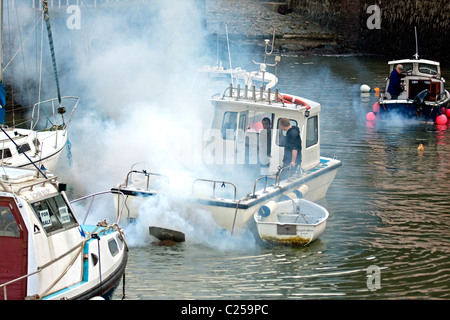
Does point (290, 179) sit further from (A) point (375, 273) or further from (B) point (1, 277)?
(B) point (1, 277)

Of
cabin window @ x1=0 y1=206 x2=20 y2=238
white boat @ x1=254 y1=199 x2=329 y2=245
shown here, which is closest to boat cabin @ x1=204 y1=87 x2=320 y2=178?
white boat @ x1=254 y1=199 x2=329 y2=245

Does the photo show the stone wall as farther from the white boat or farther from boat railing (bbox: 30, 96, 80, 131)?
the white boat

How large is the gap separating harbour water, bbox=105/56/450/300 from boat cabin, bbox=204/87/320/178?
1.75 m

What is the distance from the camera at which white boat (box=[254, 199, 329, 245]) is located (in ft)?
43.4

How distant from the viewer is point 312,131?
51.3ft

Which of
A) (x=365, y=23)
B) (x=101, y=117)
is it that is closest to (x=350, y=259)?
(x=101, y=117)

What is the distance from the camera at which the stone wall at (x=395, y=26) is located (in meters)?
46.9

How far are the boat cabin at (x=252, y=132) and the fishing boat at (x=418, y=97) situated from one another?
481 inches

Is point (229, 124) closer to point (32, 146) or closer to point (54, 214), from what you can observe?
point (32, 146)

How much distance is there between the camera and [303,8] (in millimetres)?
62688

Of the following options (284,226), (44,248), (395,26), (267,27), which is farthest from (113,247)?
(267,27)

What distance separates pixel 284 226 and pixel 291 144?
191 cm

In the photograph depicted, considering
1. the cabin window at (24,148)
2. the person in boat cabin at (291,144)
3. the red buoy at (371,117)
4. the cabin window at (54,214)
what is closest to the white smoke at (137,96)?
the cabin window at (24,148)
